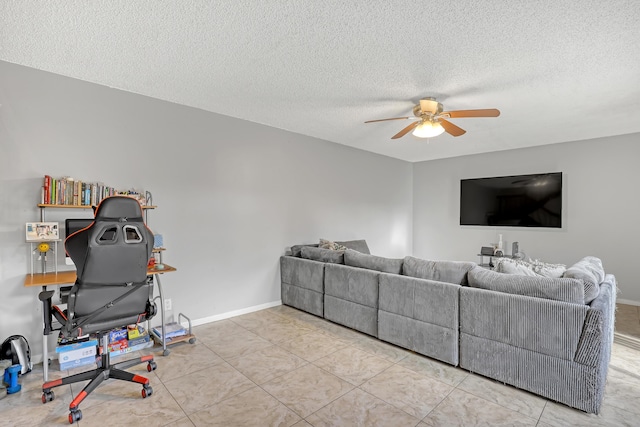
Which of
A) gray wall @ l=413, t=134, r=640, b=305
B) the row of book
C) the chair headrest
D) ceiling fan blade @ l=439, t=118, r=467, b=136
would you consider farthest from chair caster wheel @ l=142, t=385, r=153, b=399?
gray wall @ l=413, t=134, r=640, b=305

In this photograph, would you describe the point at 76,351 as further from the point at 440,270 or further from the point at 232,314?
the point at 440,270

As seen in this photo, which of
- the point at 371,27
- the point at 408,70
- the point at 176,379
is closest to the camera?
the point at 371,27

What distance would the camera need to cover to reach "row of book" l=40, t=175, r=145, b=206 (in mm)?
2531

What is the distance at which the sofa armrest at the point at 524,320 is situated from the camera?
2.01 m

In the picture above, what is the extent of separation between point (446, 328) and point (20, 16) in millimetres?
3566

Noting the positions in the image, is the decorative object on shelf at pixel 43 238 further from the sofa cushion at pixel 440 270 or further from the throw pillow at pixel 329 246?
the sofa cushion at pixel 440 270

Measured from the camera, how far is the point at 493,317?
91.0 inches

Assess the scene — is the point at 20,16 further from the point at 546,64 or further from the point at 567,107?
the point at 567,107

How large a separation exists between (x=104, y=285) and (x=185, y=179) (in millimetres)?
1632

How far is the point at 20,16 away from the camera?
1901 millimetres

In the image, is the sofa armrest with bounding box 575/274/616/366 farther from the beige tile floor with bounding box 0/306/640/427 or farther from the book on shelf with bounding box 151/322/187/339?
the book on shelf with bounding box 151/322/187/339

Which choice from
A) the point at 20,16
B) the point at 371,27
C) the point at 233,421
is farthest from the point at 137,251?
the point at 371,27

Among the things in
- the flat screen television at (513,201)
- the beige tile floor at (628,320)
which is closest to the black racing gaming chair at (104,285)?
the beige tile floor at (628,320)

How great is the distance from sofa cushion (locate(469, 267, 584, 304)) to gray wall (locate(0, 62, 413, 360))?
2.52 metres
